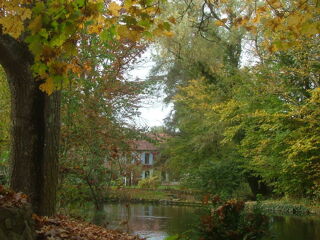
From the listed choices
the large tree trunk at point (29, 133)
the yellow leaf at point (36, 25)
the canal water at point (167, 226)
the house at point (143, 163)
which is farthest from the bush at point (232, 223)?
the house at point (143, 163)

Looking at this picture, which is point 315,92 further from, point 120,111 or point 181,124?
point 181,124

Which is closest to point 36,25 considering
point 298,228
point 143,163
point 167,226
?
point 167,226

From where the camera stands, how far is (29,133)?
605cm

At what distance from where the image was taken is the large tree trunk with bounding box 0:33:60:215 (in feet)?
19.7

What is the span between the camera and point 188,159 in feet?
93.1

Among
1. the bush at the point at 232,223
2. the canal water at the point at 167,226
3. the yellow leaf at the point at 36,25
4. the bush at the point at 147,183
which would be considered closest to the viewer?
the yellow leaf at the point at 36,25

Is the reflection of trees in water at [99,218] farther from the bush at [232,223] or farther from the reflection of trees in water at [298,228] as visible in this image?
the bush at [232,223]

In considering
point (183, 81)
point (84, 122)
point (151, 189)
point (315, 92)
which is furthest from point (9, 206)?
point (151, 189)

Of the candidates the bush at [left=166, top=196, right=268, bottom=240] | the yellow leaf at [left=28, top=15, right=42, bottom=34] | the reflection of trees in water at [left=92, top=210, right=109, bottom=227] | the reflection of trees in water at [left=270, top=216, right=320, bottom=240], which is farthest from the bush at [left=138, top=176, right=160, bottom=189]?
the yellow leaf at [left=28, top=15, right=42, bottom=34]

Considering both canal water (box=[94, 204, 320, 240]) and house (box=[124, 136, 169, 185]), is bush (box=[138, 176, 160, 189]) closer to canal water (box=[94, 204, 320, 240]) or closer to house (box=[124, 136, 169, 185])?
house (box=[124, 136, 169, 185])

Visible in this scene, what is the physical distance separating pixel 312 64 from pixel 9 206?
47.6ft

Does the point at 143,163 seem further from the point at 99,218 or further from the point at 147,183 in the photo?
the point at 99,218

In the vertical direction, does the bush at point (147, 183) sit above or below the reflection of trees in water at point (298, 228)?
above

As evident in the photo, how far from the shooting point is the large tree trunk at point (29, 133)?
6000 mm
